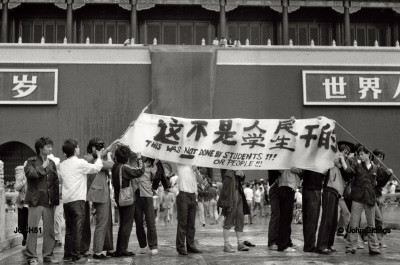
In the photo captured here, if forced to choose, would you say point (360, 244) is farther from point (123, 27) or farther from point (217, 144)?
point (123, 27)

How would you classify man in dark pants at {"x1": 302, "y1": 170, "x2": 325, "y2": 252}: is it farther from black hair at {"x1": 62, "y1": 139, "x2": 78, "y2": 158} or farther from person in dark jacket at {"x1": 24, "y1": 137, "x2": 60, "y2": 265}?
person in dark jacket at {"x1": 24, "y1": 137, "x2": 60, "y2": 265}

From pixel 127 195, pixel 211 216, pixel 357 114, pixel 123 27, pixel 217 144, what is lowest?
pixel 211 216

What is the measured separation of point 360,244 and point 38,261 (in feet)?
15.0

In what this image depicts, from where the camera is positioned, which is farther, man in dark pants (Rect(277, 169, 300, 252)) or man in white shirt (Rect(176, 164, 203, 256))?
man in dark pants (Rect(277, 169, 300, 252))

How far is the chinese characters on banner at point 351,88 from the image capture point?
73.9 feet

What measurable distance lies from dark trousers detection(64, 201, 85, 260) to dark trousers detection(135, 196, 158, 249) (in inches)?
38.0

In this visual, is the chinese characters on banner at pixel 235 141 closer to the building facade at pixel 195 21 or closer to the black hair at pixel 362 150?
the black hair at pixel 362 150

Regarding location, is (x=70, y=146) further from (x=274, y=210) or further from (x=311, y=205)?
(x=311, y=205)

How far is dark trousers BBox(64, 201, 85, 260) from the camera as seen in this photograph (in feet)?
24.6

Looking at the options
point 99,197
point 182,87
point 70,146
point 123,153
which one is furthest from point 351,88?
point 70,146

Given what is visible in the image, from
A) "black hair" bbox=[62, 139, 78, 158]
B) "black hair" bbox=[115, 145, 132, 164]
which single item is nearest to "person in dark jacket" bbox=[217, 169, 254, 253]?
"black hair" bbox=[115, 145, 132, 164]

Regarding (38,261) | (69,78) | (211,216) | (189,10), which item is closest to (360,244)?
(38,261)

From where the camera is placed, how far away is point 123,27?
26.1 m

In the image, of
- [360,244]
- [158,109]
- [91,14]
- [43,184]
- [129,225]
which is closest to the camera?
[43,184]
